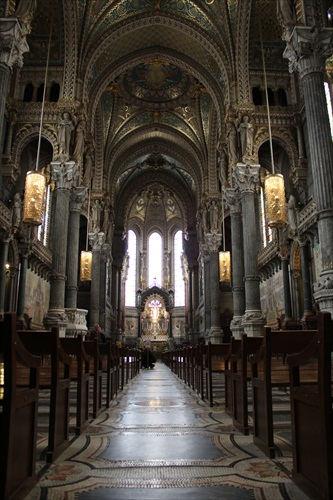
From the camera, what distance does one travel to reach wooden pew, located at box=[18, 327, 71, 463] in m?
3.14

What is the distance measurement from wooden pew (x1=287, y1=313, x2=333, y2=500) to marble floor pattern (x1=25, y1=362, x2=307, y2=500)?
0.45 ft

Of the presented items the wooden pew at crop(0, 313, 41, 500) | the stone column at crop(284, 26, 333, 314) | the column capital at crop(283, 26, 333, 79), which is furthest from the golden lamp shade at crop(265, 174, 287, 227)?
the wooden pew at crop(0, 313, 41, 500)

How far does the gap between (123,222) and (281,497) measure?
29080 millimetres

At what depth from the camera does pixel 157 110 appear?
24250 mm

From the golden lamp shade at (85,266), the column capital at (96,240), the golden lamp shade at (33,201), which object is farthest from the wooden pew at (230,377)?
the column capital at (96,240)

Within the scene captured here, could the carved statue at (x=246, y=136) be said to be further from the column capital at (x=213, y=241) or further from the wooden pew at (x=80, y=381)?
the wooden pew at (x=80, y=381)

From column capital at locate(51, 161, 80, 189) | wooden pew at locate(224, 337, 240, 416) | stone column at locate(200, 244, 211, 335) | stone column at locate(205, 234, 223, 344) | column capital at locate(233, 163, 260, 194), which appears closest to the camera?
wooden pew at locate(224, 337, 240, 416)

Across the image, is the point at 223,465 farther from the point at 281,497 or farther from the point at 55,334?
the point at 55,334

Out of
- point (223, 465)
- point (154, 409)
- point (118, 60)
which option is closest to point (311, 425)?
point (223, 465)

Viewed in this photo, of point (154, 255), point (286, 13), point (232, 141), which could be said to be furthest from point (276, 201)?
point (154, 255)

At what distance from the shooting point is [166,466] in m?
2.90

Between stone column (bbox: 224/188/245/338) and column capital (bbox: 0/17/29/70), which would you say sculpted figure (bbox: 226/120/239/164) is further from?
column capital (bbox: 0/17/29/70)

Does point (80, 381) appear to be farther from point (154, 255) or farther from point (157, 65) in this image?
point (154, 255)

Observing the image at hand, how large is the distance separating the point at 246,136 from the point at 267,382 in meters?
12.4
